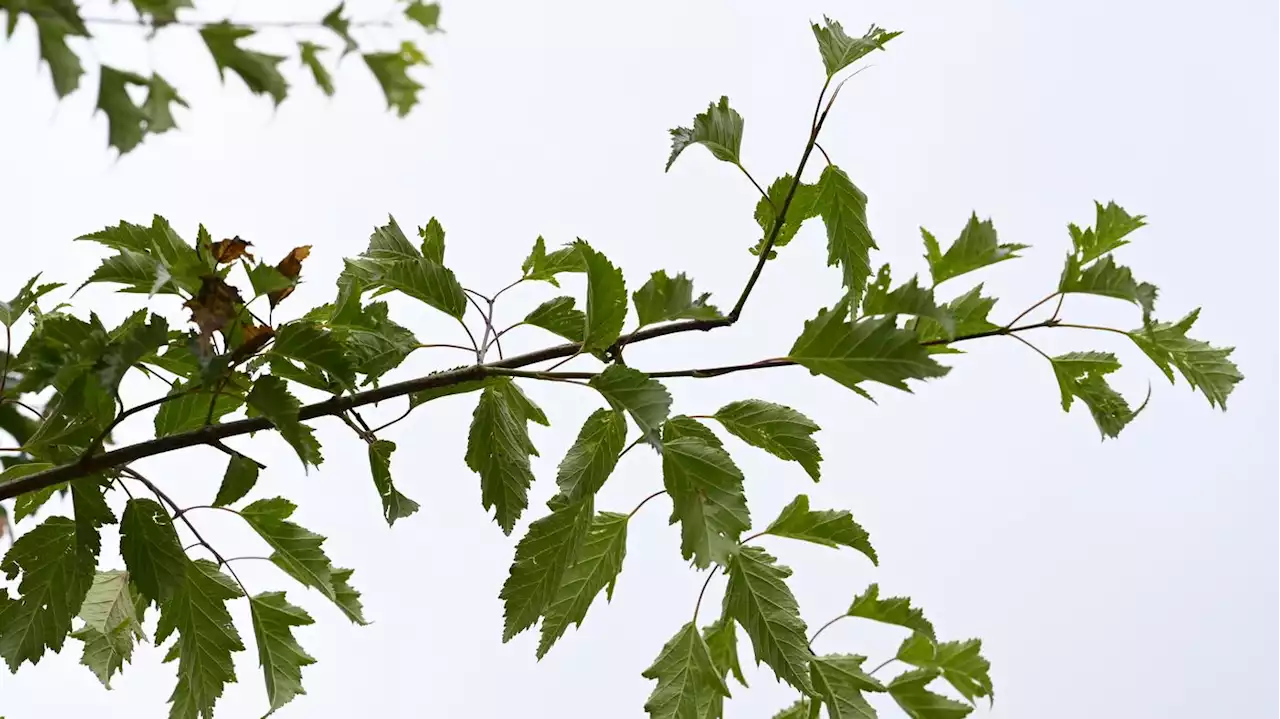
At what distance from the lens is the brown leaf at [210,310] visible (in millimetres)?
380

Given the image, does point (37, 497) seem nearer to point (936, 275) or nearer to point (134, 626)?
point (134, 626)

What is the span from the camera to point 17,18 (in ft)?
0.90

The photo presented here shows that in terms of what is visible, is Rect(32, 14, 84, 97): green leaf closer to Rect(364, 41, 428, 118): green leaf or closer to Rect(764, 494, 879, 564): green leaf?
Rect(364, 41, 428, 118): green leaf

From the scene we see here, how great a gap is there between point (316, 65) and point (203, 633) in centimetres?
28

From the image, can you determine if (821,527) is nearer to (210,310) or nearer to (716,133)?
(716,133)

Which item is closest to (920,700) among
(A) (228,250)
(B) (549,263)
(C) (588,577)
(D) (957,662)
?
(D) (957,662)

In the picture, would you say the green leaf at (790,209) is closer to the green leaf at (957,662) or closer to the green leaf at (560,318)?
the green leaf at (560,318)

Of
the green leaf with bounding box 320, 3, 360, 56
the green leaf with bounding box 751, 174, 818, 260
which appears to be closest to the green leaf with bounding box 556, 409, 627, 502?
the green leaf with bounding box 751, 174, 818, 260

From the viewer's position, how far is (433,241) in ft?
1.67

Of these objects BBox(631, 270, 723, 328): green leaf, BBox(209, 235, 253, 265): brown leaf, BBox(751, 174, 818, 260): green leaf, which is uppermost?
BBox(751, 174, 818, 260): green leaf

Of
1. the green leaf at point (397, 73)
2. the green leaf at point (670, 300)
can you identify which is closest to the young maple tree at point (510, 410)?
the green leaf at point (670, 300)

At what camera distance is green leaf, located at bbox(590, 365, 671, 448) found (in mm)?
398

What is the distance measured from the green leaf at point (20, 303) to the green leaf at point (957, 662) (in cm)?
44

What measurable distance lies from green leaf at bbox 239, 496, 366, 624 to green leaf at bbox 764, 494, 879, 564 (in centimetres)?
20
